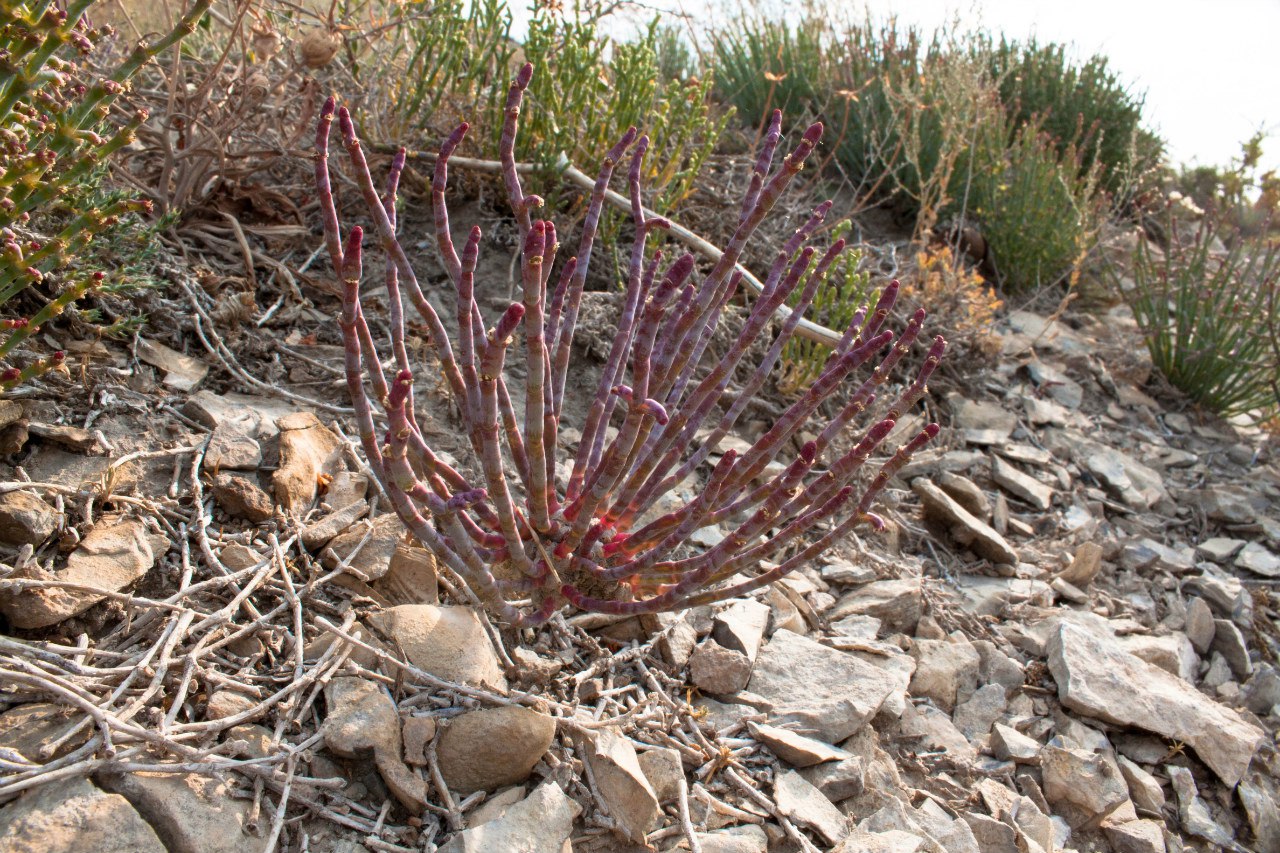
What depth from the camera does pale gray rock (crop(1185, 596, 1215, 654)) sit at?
10.4 feet

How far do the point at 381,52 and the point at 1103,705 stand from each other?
11.2 feet

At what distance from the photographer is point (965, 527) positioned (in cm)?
327

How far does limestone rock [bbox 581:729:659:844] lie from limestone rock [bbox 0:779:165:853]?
2.49 ft

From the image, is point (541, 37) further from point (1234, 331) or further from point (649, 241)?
point (1234, 331)

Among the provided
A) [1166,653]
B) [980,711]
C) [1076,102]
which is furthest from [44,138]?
[1076,102]

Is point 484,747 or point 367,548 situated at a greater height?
point 367,548

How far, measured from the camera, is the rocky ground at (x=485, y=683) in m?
1.55

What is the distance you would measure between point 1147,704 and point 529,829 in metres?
1.95

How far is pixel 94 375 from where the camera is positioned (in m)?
2.21

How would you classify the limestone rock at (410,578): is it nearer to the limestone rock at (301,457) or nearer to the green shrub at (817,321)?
the limestone rock at (301,457)

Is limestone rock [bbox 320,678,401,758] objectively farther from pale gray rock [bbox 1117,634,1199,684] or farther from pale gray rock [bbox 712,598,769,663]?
pale gray rock [bbox 1117,634,1199,684]

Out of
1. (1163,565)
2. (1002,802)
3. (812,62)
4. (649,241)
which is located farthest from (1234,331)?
(1002,802)

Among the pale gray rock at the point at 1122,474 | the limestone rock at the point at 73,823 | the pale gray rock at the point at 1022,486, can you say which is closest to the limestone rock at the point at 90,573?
the limestone rock at the point at 73,823

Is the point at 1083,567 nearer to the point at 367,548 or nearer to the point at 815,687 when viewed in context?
the point at 815,687
